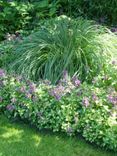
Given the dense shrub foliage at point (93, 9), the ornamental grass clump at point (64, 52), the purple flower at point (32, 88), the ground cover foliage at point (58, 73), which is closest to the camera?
the ground cover foliage at point (58, 73)

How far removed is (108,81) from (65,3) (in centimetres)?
302

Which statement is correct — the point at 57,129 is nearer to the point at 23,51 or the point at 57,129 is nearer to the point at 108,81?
the point at 108,81

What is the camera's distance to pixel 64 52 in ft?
20.4

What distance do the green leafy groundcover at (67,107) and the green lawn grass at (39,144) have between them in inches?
4.1

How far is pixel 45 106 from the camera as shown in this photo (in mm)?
5254

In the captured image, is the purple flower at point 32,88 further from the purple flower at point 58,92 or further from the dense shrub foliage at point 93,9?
the dense shrub foliage at point 93,9

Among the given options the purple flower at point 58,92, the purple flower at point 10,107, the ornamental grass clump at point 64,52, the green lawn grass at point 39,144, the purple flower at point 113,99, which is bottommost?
the green lawn grass at point 39,144

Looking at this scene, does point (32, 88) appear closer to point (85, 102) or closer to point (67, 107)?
point (67, 107)

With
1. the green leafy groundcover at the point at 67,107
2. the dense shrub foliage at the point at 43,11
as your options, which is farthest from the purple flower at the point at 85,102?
the dense shrub foliage at the point at 43,11

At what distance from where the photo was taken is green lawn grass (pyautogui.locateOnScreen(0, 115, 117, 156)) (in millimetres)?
4883

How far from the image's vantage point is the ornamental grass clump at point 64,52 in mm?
6047

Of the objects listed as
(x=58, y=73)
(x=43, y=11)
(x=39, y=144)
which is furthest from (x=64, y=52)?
(x=43, y=11)

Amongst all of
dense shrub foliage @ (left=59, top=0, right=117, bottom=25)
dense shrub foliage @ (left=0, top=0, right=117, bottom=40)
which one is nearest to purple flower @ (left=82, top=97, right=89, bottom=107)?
dense shrub foliage @ (left=0, top=0, right=117, bottom=40)

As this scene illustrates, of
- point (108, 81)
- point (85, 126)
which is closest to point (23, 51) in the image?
point (108, 81)
